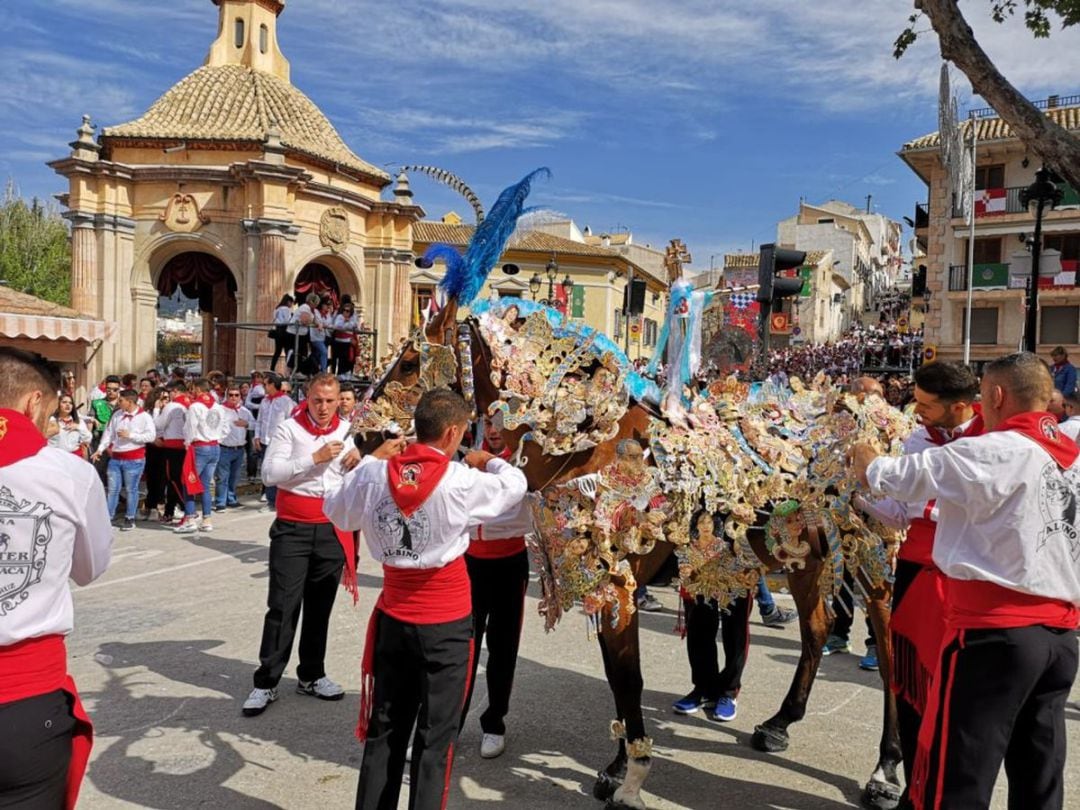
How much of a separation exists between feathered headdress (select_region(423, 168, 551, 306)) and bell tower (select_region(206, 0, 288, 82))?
24.3m

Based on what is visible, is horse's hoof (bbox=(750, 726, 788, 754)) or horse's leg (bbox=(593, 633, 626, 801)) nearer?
horse's leg (bbox=(593, 633, 626, 801))

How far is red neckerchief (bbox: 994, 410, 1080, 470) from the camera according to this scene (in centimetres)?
256

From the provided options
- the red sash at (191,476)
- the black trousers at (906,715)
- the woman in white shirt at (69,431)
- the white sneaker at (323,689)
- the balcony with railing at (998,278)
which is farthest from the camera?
the balcony with railing at (998,278)

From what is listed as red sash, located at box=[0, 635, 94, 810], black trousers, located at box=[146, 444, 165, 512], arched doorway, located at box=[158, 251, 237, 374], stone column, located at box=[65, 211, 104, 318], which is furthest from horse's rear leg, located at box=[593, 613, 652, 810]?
arched doorway, located at box=[158, 251, 237, 374]

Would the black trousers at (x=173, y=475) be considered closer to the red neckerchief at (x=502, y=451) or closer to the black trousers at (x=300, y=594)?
the black trousers at (x=300, y=594)

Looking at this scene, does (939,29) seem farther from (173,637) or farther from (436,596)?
(173,637)

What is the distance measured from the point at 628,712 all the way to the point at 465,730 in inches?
45.2

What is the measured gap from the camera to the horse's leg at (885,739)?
11.8 ft

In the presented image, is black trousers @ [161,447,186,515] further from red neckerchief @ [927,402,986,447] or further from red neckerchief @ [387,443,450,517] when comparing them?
red neckerchief @ [927,402,986,447]

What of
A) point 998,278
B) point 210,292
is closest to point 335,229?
point 210,292

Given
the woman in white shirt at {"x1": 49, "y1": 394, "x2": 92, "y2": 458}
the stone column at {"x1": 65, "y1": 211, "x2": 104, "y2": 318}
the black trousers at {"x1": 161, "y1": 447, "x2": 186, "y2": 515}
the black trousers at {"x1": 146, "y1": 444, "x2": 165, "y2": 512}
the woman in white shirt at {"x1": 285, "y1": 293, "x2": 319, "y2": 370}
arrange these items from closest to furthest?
the woman in white shirt at {"x1": 49, "y1": 394, "x2": 92, "y2": 458} → the black trousers at {"x1": 161, "y1": 447, "x2": 186, "y2": 515} → the black trousers at {"x1": 146, "y1": 444, "x2": 165, "y2": 512} → the woman in white shirt at {"x1": 285, "y1": 293, "x2": 319, "y2": 370} → the stone column at {"x1": 65, "y1": 211, "x2": 104, "y2": 318}

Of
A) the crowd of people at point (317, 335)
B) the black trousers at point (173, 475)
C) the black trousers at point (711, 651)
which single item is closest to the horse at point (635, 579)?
the black trousers at point (711, 651)

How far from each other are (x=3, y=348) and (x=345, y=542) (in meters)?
2.47

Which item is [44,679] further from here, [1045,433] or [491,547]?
[1045,433]
